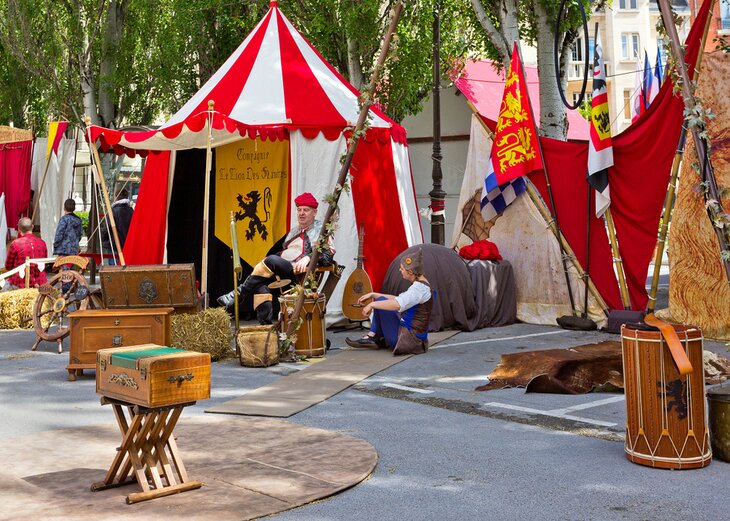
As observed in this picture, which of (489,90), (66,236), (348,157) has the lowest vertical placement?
(66,236)

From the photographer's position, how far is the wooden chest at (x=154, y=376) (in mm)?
4469

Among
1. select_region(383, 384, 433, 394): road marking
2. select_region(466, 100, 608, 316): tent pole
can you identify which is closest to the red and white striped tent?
select_region(466, 100, 608, 316): tent pole

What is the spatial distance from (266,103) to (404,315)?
364 cm

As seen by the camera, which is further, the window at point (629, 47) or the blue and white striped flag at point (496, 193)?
the window at point (629, 47)

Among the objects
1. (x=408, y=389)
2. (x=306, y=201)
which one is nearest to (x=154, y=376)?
(x=408, y=389)

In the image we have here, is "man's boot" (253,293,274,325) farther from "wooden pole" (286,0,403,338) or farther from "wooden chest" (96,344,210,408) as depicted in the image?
"wooden chest" (96,344,210,408)

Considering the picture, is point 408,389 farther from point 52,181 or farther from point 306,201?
point 52,181

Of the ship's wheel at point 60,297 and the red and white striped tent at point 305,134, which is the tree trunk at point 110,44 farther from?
the ship's wheel at point 60,297

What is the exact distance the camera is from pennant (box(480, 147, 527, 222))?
1146 cm

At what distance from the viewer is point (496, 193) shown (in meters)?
11.6

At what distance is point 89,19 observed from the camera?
898 inches

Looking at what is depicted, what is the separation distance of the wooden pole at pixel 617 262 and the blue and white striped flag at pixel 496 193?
1.25m

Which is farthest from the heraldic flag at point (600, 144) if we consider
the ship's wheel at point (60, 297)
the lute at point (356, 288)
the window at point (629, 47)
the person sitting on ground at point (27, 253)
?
the window at point (629, 47)

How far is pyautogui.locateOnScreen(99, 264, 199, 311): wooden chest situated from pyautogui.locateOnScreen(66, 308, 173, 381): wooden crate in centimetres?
78
